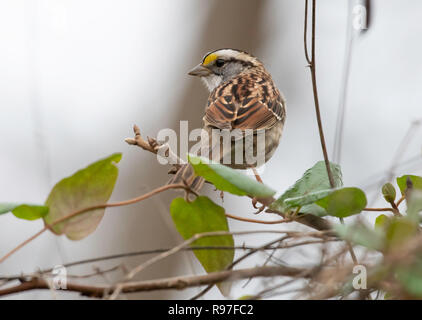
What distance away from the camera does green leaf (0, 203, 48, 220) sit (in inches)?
62.9

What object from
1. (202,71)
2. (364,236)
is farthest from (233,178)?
(202,71)

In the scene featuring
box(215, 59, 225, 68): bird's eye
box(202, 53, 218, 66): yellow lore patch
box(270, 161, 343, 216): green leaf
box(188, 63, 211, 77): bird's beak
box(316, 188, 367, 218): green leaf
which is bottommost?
box(270, 161, 343, 216): green leaf

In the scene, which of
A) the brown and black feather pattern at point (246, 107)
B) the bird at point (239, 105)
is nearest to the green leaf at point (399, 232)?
the bird at point (239, 105)

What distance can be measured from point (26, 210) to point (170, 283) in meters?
0.50

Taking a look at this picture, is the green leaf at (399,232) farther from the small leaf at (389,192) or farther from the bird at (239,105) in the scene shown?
the bird at (239,105)

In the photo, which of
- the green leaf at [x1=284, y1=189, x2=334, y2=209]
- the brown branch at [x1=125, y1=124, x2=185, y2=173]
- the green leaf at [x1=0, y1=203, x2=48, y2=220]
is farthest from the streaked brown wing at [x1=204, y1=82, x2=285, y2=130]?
the green leaf at [x1=0, y1=203, x2=48, y2=220]

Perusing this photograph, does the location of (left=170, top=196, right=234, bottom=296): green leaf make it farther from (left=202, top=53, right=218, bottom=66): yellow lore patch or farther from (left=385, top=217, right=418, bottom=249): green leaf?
(left=202, top=53, right=218, bottom=66): yellow lore patch

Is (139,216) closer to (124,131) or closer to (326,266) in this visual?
(124,131)

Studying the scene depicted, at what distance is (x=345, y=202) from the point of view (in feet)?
5.46

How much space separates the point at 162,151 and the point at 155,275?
10.7 ft

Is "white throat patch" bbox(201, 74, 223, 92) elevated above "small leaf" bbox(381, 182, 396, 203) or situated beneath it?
elevated above

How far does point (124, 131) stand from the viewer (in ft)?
19.7

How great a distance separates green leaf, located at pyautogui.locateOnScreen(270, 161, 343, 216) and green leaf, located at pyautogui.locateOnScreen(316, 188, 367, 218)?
131 mm
